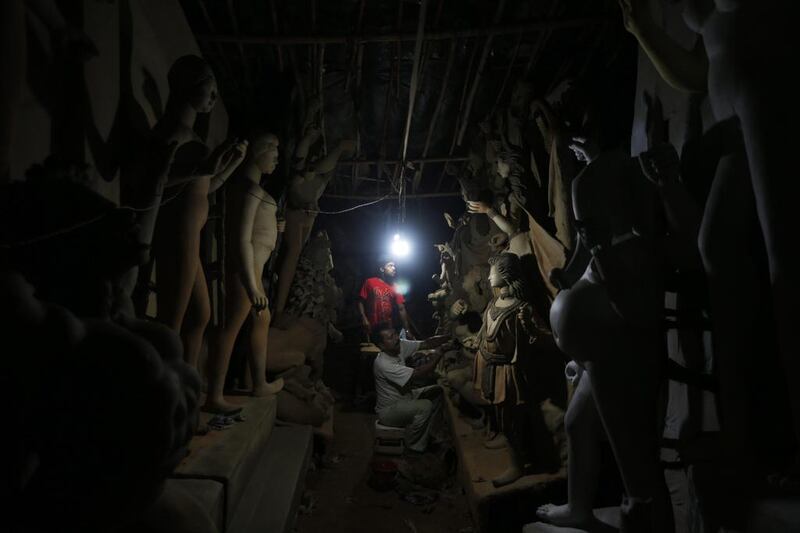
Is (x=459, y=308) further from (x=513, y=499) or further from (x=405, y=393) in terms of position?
(x=513, y=499)

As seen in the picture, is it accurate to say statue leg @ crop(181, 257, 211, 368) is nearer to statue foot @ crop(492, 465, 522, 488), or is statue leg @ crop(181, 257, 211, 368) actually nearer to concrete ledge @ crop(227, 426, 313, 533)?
concrete ledge @ crop(227, 426, 313, 533)

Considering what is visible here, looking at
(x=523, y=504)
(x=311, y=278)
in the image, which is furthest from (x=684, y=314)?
(x=311, y=278)

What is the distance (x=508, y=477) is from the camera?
4445 mm

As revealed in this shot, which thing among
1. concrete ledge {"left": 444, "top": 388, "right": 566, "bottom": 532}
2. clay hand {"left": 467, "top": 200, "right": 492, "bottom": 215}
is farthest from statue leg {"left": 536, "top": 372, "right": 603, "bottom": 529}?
clay hand {"left": 467, "top": 200, "right": 492, "bottom": 215}

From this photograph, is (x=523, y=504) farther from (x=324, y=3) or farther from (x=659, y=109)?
(x=324, y=3)

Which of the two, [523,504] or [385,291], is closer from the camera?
[523,504]

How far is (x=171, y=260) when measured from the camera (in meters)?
3.50

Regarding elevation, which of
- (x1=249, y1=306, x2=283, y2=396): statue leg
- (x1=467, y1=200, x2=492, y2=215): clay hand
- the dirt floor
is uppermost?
(x1=467, y1=200, x2=492, y2=215): clay hand

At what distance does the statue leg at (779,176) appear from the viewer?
1.76 m

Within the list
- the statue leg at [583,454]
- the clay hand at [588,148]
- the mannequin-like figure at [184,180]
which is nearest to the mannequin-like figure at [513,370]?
the statue leg at [583,454]

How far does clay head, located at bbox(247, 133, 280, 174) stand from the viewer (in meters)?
5.11

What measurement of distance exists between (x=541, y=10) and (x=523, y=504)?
5.58m

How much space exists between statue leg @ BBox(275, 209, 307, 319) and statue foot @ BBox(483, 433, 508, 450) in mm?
3751

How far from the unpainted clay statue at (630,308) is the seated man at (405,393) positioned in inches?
186
